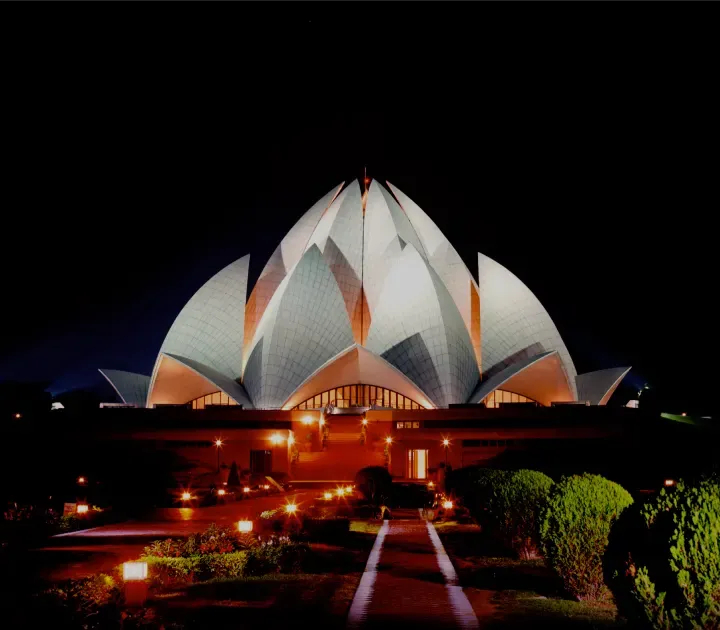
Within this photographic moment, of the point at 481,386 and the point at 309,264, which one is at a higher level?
the point at 309,264

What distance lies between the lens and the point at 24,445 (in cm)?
2492

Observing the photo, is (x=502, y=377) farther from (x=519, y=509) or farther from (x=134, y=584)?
(x=134, y=584)

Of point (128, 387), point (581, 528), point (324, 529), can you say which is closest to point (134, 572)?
point (581, 528)

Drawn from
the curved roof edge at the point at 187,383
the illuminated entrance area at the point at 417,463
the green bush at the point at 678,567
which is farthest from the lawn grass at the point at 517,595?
the curved roof edge at the point at 187,383

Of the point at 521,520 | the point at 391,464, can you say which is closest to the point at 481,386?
the point at 391,464

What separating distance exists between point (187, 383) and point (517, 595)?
27.8 meters

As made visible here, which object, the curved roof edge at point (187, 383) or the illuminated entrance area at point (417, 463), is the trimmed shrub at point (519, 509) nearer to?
the illuminated entrance area at point (417, 463)

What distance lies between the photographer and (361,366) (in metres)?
31.9

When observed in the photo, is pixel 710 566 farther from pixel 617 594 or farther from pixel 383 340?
pixel 383 340

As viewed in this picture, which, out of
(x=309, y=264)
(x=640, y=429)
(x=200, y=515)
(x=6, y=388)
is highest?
(x=309, y=264)

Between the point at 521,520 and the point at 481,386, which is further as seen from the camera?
the point at 481,386

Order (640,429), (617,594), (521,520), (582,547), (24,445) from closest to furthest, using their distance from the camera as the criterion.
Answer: (617,594) < (582,547) < (521,520) < (24,445) < (640,429)

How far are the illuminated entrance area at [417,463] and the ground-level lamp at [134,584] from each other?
2270 centimetres

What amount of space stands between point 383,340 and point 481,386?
4.49m
